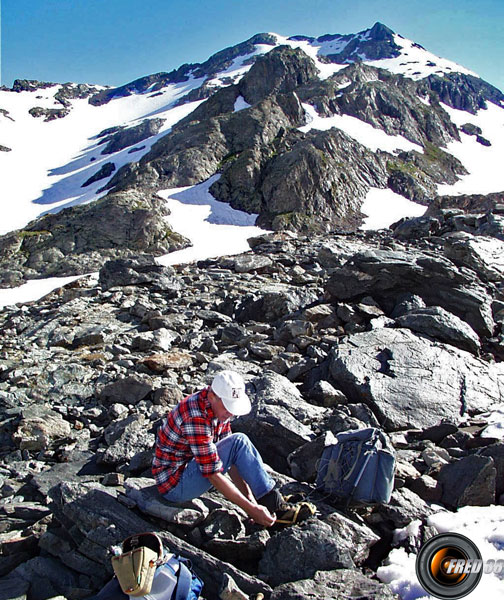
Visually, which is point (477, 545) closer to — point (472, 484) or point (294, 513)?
point (472, 484)

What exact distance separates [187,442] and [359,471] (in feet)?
6.68

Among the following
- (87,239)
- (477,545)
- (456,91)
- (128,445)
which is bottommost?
(477,545)

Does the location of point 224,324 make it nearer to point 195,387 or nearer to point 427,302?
point 195,387

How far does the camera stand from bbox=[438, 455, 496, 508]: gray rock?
534cm

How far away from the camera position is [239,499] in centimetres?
450

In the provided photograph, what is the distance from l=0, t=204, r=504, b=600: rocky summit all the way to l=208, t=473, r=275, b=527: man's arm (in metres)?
0.20

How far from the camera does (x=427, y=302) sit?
1266 centimetres

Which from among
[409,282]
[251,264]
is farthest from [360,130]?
[409,282]

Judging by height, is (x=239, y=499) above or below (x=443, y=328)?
below

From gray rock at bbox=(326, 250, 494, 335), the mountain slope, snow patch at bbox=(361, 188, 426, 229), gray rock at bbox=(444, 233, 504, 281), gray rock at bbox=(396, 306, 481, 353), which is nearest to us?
gray rock at bbox=(396, 306, 481, 353)

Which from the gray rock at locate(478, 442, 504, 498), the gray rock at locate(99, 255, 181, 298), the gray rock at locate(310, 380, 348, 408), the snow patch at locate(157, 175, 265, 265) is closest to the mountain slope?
the snow patch at locate(157, 175, 265, 265)

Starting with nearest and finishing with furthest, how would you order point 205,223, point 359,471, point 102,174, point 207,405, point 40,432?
point 207,405
point 359,471
point 40,432
point 205,223
point 102,174
